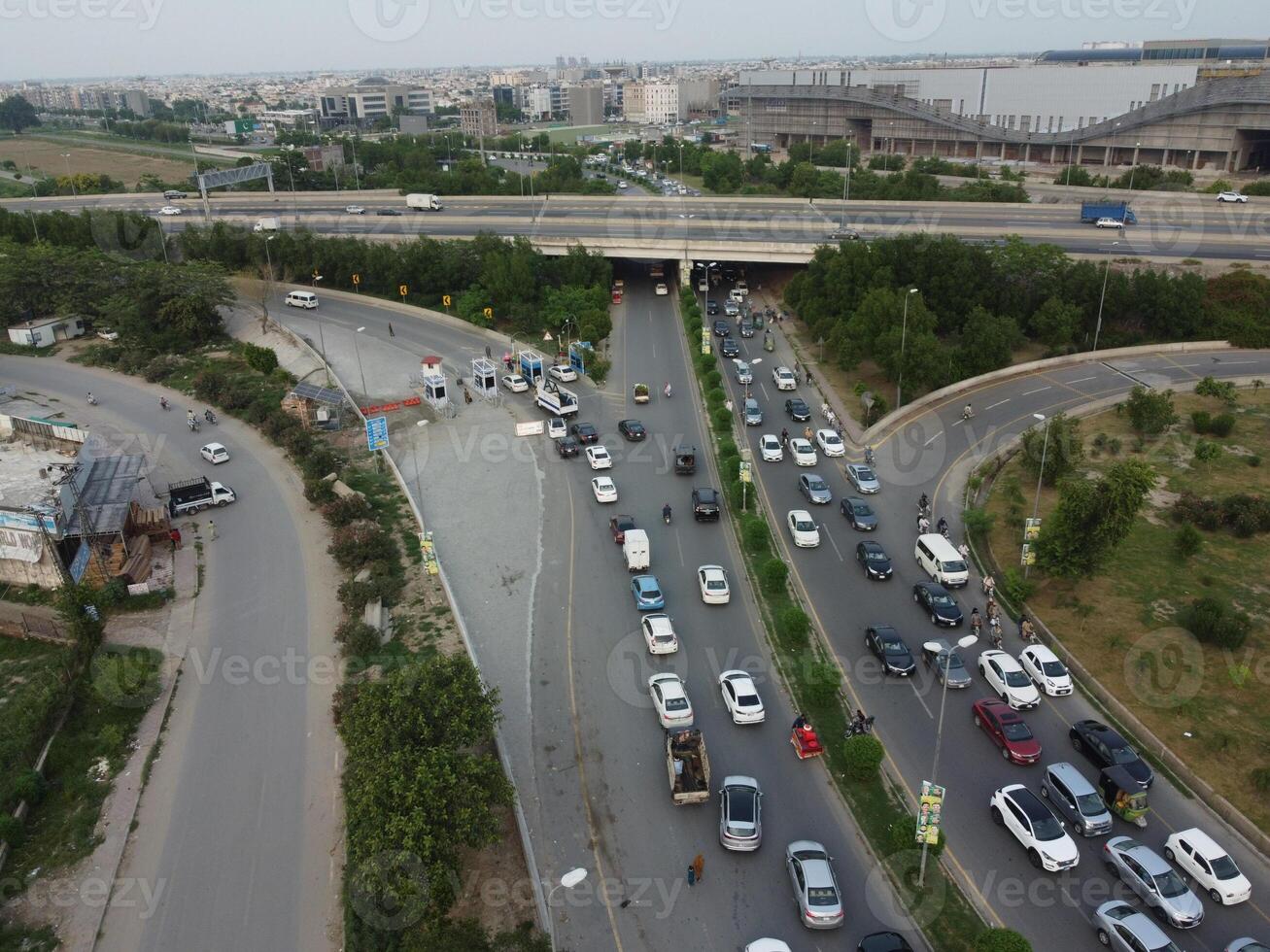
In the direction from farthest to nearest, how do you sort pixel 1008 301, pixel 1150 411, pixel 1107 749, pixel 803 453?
pixel 1008 301 → pixel 1150 411 → pixel 803 453 → pixel 1107 749

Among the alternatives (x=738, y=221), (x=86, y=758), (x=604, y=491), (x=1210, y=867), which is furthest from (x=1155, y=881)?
(x=738, y=221)

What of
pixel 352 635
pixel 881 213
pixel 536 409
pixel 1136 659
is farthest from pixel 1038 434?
pixel 881 213

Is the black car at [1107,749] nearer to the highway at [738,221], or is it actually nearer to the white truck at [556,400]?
the white truck at [556,400]

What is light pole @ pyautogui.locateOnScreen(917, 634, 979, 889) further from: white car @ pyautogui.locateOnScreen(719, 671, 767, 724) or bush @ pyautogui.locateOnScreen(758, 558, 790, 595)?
bush @ pyautogui.locateOnScreen(758, 558, 790, 595)

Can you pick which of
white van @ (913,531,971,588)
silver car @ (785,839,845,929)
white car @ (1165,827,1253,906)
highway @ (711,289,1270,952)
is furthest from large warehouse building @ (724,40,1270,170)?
silver car @ (785,839,845,929)

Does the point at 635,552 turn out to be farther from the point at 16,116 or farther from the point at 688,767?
the point at 16,116

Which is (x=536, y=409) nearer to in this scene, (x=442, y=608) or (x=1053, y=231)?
(x=442, y=608)
